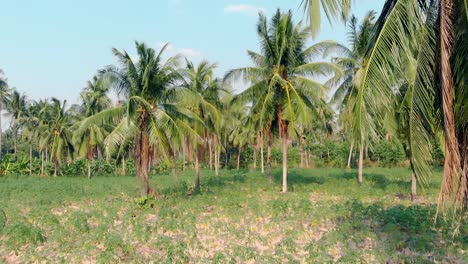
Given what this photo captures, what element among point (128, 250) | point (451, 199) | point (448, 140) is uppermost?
point (448, 140)

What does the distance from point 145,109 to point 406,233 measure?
10929mm

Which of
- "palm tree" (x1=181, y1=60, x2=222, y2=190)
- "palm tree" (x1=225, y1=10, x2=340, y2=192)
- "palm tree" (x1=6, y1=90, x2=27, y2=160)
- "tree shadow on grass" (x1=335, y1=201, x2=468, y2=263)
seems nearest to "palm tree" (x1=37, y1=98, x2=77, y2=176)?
"palm tree" (x1=6, y1=90, x2=27, y2=160)

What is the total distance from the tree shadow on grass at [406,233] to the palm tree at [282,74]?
6.07 metres

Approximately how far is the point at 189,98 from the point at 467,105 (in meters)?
13.2

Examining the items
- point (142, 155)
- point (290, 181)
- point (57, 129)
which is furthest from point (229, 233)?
point (57, 129)

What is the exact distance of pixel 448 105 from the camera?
4.60 metres

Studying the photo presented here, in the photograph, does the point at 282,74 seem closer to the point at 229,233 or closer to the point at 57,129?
the point at 229,233

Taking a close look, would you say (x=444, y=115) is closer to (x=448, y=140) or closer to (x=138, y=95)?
(x=448, y=140)

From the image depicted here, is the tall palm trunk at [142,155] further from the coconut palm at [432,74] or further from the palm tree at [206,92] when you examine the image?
the coconut palm at [432,74]

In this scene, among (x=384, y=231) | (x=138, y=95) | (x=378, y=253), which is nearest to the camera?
(x=378, y=253)

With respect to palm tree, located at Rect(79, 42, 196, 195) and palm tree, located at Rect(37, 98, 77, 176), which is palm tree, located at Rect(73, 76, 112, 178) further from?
palm tree, located at Rect(79, 42, 196, 195)

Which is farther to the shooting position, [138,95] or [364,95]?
[138,95]

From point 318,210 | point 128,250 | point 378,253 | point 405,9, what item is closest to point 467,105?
point 405,9

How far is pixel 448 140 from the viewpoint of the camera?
4613mm
